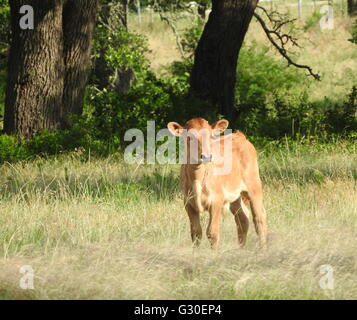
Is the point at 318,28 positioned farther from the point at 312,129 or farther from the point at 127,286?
the point at 127,286

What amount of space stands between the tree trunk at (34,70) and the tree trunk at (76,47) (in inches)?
21.2

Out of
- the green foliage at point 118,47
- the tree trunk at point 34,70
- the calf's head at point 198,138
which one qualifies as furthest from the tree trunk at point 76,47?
the calf's head at point 198,138

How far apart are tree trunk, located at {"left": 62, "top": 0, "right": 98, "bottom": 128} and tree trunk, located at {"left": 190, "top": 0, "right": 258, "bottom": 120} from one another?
1970 millimetres

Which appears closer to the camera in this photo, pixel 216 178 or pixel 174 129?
pixel 174 129

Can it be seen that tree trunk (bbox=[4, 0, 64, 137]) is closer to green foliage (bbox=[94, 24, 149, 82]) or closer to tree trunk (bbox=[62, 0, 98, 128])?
tree trunk (bbox=[62, 0, 98, 128])

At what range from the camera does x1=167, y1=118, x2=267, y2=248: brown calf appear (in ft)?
23.7

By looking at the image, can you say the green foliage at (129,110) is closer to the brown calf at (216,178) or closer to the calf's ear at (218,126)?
the brown calf at (216,178)

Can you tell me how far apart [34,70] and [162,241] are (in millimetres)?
7343

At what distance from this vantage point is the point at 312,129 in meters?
16.0

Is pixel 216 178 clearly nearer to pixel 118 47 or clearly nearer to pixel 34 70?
pixel 34 70

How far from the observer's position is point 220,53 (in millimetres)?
16016

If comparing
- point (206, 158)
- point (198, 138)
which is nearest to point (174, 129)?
point (198, 138)

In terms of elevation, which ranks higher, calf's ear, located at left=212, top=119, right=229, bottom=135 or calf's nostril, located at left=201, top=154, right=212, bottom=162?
calf's ear, located at left=212, top=119, right=229, bottom=135

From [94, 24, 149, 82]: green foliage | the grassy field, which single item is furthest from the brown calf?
[94, 24, 149, 82]: green foliage
